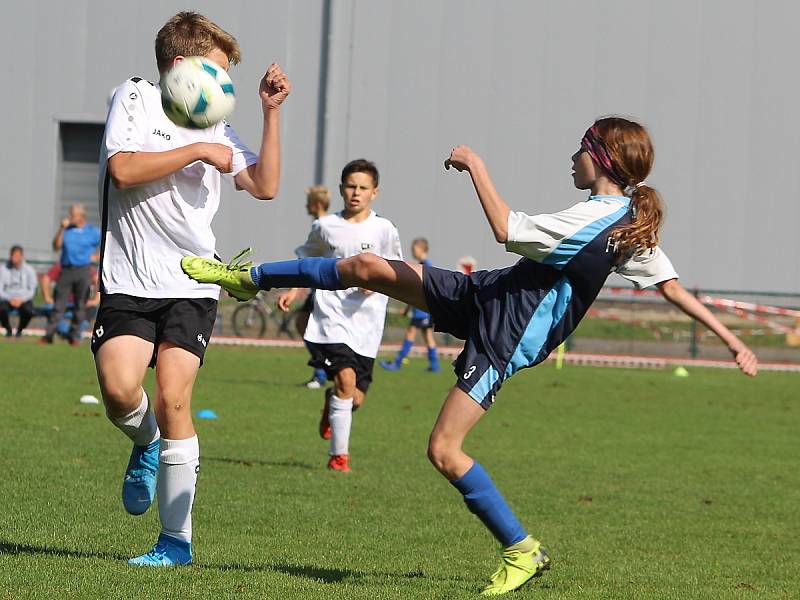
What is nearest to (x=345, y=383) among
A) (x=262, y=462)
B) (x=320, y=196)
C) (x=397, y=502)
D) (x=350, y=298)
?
(x=350, y=298)

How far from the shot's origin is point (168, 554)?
548 centimetres

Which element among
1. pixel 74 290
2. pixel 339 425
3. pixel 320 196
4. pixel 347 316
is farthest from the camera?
pixel 74 290

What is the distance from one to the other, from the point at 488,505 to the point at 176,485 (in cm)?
127

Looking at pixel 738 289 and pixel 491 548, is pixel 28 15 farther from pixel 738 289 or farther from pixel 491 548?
pixel 491 548

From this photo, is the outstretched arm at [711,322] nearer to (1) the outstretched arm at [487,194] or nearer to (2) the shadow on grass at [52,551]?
(1) the outstretched arm at [487,194]

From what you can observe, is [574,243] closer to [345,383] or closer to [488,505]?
[488,505]

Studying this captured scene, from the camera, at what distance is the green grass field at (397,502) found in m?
5.52

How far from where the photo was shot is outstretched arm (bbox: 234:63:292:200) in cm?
559

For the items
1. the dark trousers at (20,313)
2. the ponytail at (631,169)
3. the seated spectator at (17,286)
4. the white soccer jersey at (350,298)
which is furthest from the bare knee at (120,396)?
the dark trousers at (20,313)

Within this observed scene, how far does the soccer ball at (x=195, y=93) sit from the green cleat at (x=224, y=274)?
0.57 metres

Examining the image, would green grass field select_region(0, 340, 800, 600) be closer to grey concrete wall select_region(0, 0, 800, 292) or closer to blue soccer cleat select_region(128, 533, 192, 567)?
blue soccer cleat select_region(128, 533, 192, 567)

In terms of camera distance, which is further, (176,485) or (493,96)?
(493,96)

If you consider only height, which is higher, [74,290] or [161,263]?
[161,263]

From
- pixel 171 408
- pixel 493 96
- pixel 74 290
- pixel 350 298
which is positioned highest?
pixel 493 96
